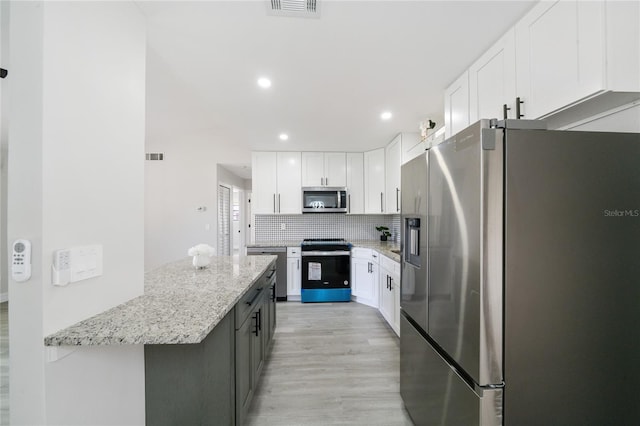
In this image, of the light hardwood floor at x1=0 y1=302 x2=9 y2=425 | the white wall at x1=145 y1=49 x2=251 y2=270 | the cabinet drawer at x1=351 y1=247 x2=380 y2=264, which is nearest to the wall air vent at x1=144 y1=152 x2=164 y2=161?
the white wall at x1=145 y1=49 x2=251 y2=270

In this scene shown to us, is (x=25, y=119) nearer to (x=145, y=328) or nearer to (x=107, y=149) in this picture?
(x=107, y=149)


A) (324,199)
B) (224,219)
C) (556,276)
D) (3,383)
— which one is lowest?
(3,383)

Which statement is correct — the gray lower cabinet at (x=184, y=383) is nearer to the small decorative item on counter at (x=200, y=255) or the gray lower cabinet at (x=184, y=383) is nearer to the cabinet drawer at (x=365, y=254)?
the small decorative item on counter at (x=200, y=255)

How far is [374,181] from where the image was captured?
4230mm

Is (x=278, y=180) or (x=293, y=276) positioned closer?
(x=293, y=276)

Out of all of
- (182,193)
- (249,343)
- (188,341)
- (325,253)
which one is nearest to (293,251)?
(325,253)

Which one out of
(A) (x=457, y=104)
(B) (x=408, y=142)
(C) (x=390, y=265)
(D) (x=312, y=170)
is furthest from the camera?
(D) (x=312, y=170)

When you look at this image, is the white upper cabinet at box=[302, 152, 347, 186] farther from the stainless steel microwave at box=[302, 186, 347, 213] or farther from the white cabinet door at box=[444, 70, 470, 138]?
the white cabinet door at box=[444, 70, 470, 138]

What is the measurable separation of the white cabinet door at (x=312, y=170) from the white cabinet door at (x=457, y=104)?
8.04 feet

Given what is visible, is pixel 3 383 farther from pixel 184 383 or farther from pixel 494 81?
pixel 494 81

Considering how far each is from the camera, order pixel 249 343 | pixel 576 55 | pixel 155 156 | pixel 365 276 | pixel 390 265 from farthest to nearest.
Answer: pixel 155 156 < pixel 365 276 < pixel 390 265 < pixel 249 343 < pixel 576 55

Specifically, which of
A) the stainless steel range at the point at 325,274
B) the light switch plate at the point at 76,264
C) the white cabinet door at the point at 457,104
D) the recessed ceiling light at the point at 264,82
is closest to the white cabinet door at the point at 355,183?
the stainless steel range at the point at 325,274

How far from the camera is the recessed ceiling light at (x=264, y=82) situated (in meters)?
2.07

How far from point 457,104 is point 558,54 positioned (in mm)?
841
